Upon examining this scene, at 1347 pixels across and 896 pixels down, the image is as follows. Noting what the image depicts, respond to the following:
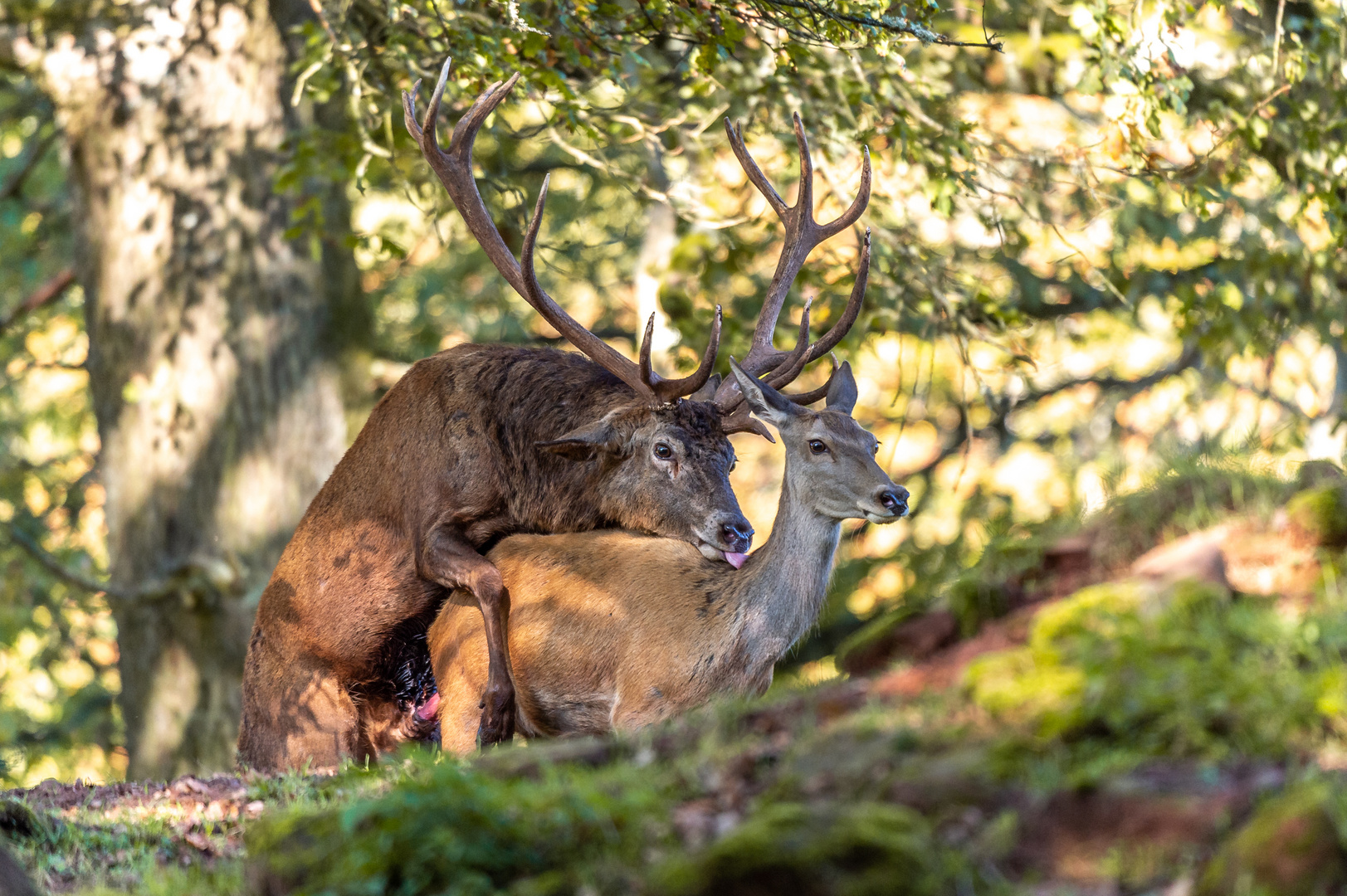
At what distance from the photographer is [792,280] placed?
819cm

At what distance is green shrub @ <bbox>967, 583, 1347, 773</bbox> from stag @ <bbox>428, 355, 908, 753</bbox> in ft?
7.51

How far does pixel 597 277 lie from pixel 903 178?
6.59 meters

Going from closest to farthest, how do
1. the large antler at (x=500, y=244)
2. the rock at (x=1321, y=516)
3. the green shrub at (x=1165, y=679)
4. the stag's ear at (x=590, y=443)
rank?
the green shrub at (x=1165, y=679) → the rock at (x=1321, y=516) → the stag's ear at (x=590, y=443) → the large antler at (x=500, y=244)

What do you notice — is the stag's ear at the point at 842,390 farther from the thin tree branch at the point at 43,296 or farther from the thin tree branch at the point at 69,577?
the thin tree branch at the point at 43,296

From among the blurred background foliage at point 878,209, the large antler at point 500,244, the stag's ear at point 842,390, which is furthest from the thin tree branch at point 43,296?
the stag's ear at point 842,390

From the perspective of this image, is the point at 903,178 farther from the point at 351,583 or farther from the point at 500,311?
the point at 500,311

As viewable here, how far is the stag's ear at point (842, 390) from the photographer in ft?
23.9

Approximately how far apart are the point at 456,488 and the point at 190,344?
12.1ft

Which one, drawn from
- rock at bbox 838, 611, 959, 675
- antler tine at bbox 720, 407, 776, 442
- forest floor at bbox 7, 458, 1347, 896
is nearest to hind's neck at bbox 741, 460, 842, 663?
antler tine at bbox 720, 407, 776, 442

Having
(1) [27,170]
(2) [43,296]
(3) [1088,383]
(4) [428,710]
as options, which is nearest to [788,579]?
(4) [428,710]

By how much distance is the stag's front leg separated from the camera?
669 cm

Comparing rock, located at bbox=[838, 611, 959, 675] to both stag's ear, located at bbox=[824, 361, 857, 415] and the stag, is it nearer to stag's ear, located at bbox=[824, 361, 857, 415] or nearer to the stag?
the stag

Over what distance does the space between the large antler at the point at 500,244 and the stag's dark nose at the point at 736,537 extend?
0.77 meters

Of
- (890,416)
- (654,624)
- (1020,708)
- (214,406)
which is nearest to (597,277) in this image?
(890,416)
